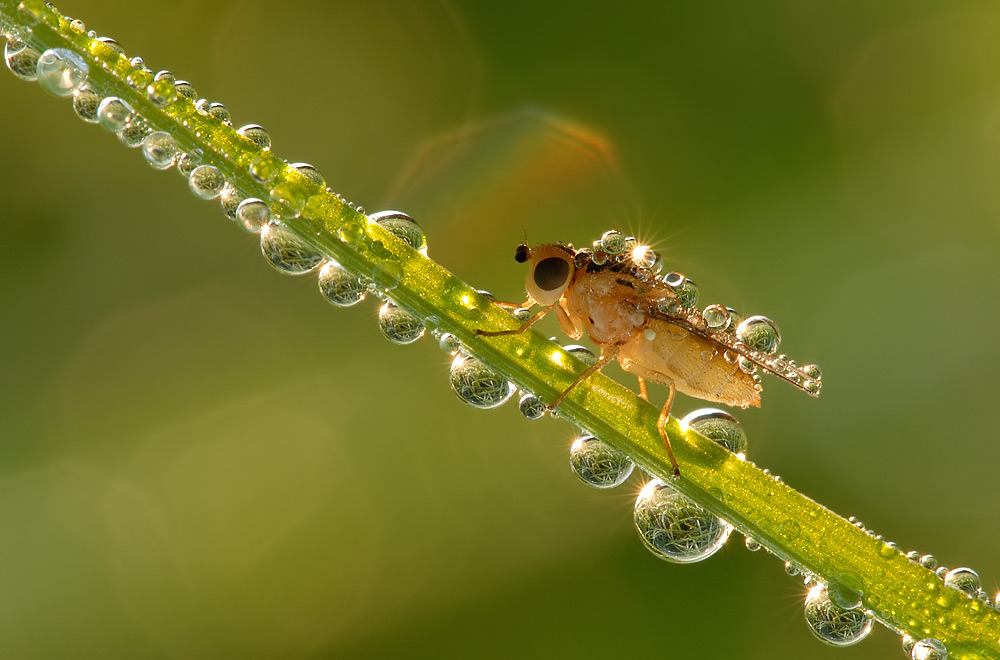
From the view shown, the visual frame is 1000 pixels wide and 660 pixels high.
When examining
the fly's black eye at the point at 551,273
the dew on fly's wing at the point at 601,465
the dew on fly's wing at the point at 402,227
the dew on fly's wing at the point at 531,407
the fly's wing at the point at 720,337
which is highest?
the fly's wing at the point at 720,337

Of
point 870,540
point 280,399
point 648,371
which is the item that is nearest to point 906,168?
point 648,371

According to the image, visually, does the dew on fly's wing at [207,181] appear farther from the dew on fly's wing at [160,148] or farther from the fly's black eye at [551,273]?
the fly's black eye at [551,273]

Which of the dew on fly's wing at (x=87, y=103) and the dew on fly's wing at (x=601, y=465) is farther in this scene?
the dew on fly's wing at (x=601, y=465)

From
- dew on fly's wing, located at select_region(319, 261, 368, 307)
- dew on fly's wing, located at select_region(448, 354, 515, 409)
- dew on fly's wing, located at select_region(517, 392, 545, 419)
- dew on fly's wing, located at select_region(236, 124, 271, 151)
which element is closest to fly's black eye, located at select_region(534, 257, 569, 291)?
dew on fly's wing, located at select_region(517, 392, 545, 419)

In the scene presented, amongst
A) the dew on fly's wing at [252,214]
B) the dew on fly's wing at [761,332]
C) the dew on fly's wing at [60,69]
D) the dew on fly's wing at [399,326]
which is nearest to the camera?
the dew on fly's wing at [60,69]

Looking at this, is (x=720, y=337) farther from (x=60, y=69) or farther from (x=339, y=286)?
(x=60, y=69)

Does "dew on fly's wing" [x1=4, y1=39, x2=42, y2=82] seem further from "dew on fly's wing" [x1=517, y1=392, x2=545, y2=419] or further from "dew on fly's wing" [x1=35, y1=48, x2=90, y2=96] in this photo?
"dew on fly's wing" [x1=517, y1=392, x2=545, y2=419]

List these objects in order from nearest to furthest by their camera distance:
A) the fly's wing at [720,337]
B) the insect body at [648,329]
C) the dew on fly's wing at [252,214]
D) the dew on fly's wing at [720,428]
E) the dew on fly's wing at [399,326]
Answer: the dew on fly's wing at [252,214]
the dew on fly's wing at [399,326]
the dew on fly's wing at [720,428]
the fly's wing at [720,337]
the insect body at [648,329]

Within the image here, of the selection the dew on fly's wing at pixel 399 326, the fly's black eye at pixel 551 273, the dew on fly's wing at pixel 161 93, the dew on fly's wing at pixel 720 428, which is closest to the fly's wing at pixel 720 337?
the fly's black eye at pixel 551 273
